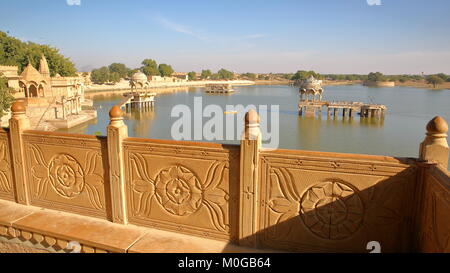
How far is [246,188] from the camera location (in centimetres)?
272

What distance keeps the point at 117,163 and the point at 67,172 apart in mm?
737

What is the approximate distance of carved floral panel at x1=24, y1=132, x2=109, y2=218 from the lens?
3.25 m

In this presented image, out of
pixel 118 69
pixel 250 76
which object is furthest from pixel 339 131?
pixel 250 76

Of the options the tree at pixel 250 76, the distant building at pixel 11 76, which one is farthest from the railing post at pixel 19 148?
the tree at pixel 250 76

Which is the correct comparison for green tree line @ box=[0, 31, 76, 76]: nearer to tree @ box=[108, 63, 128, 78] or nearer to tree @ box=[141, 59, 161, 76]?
tree @ box=[141, 59, 161, 76]

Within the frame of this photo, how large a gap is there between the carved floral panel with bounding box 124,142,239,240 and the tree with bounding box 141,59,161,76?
10102 cm

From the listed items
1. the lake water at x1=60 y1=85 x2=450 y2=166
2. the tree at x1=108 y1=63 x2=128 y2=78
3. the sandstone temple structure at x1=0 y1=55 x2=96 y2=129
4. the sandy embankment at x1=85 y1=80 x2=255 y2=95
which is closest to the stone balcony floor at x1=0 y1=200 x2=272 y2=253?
the lake water at x1=60 y1=85 x2=450 y2=166

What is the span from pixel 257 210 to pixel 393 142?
21.4 metres

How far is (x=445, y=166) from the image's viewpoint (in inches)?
85.7

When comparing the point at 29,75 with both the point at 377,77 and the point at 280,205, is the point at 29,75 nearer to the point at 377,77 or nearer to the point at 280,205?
the point at 280,205

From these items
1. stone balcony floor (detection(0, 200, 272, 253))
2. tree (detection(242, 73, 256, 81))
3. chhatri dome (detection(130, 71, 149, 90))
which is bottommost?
stone balcony floor (detection(0, 200, 272, 253))

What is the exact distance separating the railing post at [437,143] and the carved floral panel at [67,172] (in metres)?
2.87
